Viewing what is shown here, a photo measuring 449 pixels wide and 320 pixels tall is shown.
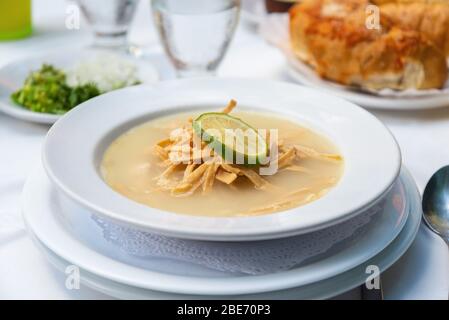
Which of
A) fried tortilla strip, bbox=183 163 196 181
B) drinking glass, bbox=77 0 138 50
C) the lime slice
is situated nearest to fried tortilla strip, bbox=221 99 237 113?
the lime slice

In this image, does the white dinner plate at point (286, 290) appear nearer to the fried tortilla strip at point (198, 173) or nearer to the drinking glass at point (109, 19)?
the fried tortilla strip at point (198, 173)

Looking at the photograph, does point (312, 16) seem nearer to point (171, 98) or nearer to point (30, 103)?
point (171, 98)

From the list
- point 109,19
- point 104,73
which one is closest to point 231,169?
point 104,73

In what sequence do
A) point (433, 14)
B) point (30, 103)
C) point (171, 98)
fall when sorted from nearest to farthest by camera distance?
point (171, 98)
point (30, 103)
point (433, 14)

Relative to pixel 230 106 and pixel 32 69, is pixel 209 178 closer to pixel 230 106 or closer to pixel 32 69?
pixel 230 106

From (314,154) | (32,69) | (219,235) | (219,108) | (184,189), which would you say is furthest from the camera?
(32,69)

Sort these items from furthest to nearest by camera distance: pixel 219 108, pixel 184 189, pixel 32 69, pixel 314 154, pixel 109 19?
pixel 109 19 → pixel 32 69 → pixel 219 108 → pixel 314 154 → pixel 184 189
